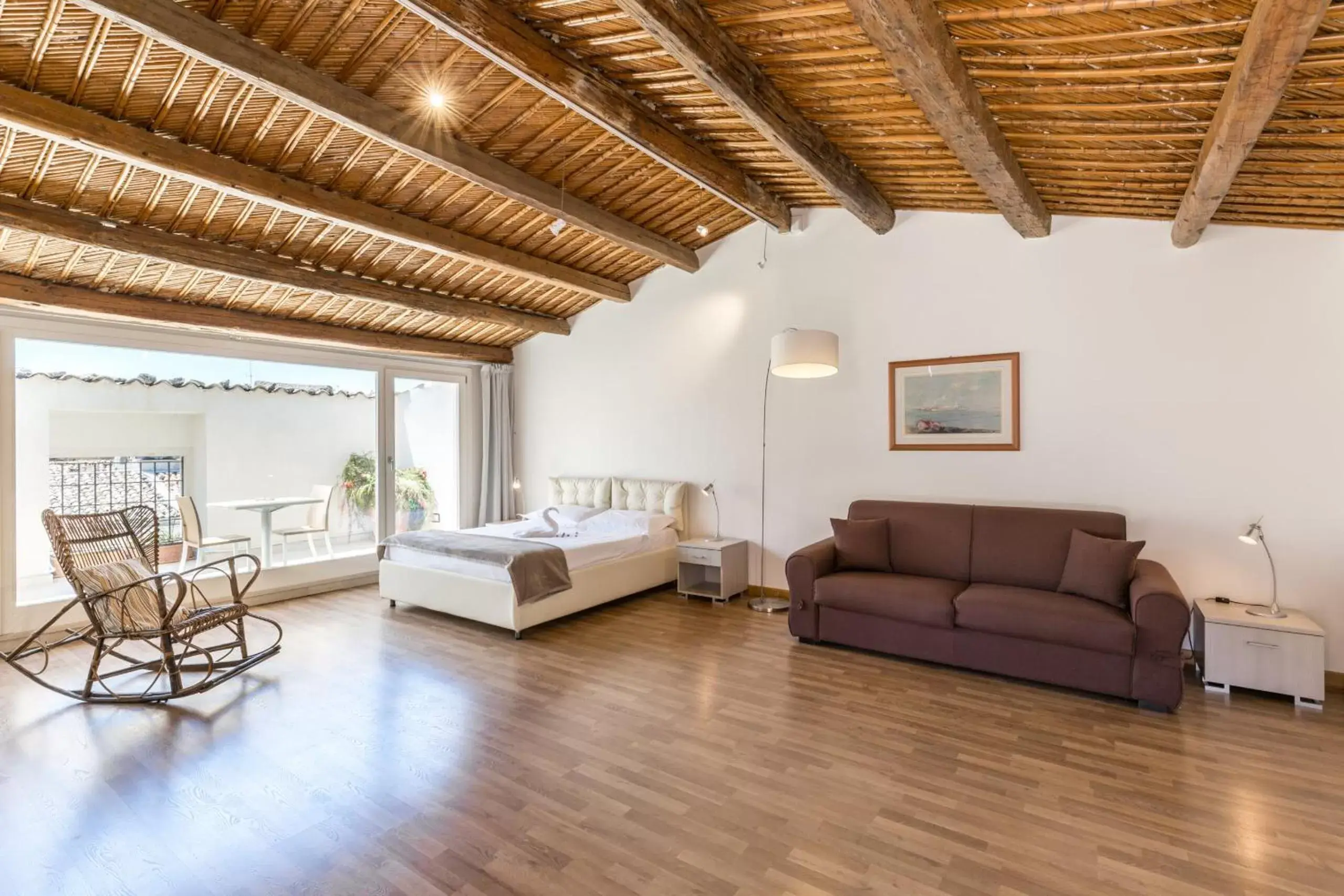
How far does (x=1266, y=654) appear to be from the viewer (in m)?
3.32

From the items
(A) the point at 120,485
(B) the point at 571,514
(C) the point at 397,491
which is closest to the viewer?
(A) the point at 120,485

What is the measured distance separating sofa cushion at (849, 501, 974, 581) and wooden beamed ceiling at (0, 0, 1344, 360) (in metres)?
2.00

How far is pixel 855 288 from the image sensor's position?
5.12m

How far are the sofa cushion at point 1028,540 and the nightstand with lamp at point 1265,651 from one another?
67 cm

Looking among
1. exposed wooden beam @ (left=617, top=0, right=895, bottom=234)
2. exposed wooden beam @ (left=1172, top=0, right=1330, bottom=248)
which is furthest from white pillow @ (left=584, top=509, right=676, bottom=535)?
exposed wooden beam @ (left=1172, top=0, right=1330, bottom=248)

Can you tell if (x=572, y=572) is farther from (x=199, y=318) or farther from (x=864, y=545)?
(x=199, y=318)

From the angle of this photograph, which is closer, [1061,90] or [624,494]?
[1061,90]

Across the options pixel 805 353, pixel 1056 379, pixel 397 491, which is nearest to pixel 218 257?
pixel 397 491

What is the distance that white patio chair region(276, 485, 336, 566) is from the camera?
596 centimetres

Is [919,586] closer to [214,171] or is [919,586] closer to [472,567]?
[472,567]

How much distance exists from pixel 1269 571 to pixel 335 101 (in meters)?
5.77

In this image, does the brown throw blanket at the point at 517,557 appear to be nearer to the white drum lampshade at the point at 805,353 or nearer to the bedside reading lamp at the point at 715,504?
the bedside reading lamp at the point at 715,504

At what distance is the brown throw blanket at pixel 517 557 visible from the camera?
4.45m

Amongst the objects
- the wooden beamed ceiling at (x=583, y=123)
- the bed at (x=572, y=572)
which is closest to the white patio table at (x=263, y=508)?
the bed at (x=572, y=572)
